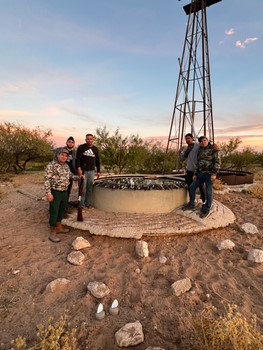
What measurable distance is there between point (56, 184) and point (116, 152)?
34.1ft

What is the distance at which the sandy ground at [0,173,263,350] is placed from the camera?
8.84ft

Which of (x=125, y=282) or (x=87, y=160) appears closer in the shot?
(x=125, y=282)

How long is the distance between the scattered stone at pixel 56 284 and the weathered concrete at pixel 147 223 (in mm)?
1406

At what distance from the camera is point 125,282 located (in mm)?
3523

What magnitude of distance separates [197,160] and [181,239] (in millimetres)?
1939

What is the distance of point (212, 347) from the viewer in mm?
2064

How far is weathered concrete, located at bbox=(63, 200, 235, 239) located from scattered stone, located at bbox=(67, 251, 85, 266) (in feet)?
2.32

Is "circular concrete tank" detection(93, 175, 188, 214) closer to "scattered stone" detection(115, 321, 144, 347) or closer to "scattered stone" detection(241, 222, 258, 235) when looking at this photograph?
"scattered stone" detection(241, 222, 258, 235)

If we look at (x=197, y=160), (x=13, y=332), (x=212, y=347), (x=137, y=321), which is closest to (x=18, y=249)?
(x=13, y=332)

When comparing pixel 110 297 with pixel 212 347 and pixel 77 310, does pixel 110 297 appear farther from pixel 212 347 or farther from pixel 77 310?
pixel 212 347

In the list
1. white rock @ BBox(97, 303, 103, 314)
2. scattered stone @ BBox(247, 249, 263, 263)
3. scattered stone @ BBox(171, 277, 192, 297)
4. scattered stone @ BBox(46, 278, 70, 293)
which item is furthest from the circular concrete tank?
white rock @ BBox(97, 303, 103, 314)

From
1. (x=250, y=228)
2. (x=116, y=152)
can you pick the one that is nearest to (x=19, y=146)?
(x=116, y=152)

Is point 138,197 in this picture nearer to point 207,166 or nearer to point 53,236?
point 207,166

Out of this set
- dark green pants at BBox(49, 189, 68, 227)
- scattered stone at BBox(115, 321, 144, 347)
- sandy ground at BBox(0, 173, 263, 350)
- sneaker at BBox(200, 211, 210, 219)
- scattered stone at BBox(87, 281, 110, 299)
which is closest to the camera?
scattered stone at BBox(115, 321, 144, 347)
